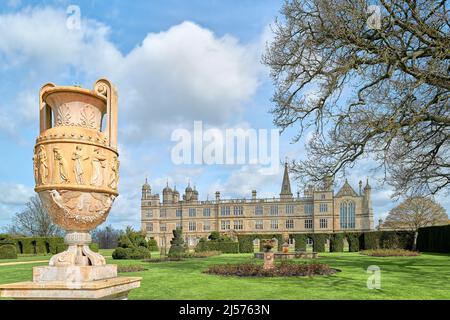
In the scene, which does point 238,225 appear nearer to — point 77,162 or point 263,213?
point 263,213

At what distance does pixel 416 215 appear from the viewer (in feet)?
136

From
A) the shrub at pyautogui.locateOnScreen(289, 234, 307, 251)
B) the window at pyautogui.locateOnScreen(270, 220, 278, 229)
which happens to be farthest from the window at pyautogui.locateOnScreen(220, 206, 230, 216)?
the shrub at pyautogui.locateOnScreen(289, 234, 307, 251)

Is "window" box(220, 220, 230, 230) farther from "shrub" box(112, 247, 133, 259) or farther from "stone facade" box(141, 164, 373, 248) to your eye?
"shrub" box(112, 247, 133, 259)

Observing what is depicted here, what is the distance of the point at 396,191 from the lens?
1675 cm

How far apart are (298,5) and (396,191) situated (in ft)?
28.3

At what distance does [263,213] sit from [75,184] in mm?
64032

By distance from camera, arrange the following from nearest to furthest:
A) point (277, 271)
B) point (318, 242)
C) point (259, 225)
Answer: point (277, 271)
point (318, 242)
point (259, 225)

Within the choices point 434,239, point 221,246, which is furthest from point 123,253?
point 434,239

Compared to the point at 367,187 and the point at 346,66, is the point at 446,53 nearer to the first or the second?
the point at 346,66

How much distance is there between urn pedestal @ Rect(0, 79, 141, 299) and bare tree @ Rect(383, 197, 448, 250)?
41.2 m

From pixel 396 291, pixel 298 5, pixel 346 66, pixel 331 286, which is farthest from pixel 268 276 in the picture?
pixel 298 5

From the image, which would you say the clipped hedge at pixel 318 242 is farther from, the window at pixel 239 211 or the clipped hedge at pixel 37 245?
the window at pixel 239 211

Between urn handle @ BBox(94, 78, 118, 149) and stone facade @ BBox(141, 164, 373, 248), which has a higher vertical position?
urn handle @ BBox(94, 78, 118, 149)

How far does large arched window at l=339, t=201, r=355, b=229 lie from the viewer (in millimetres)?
64250
